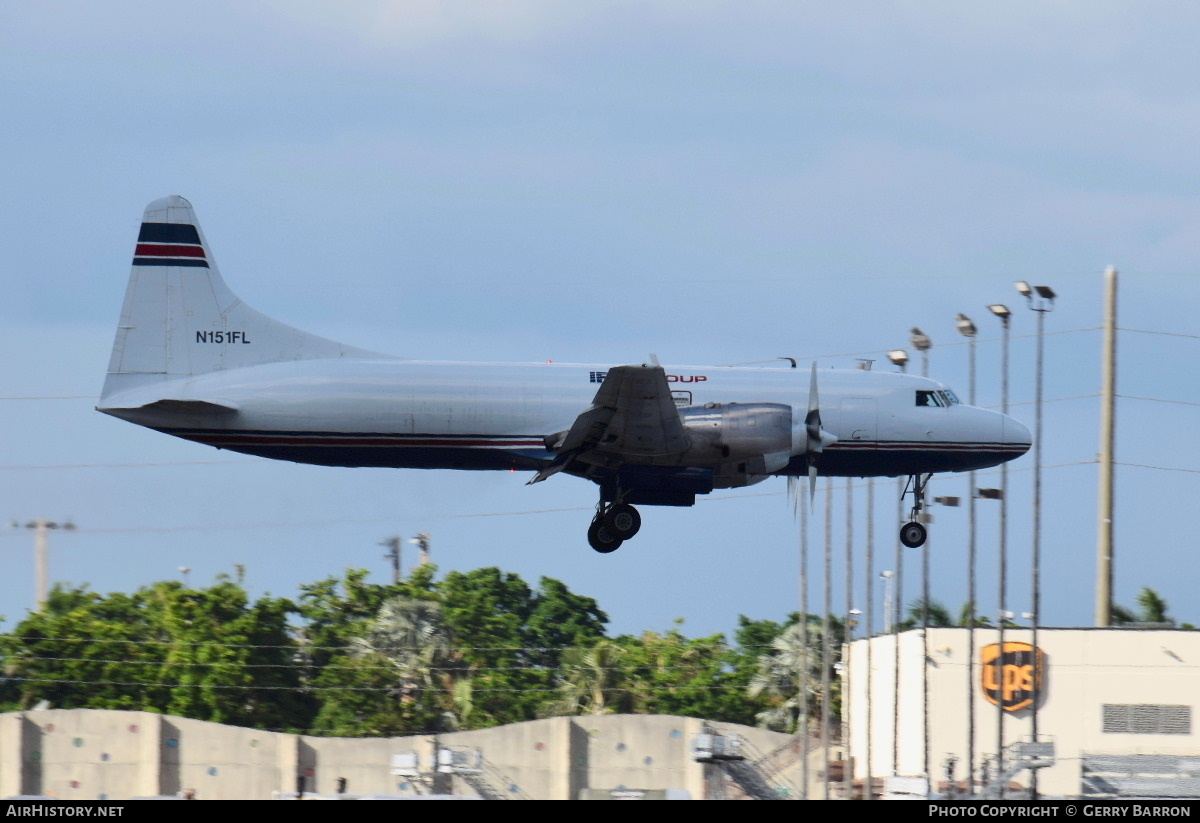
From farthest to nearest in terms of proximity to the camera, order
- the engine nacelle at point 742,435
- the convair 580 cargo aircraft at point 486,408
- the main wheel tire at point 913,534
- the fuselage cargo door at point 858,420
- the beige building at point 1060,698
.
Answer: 1. the beige building at point 1060,698
2. the main wheel tire at point 913,534
3. the fuselage cargo door at point 858,420
4. the convair 580 cargo aircraft at point 486,408
5. the engine nacelle at point 742,435

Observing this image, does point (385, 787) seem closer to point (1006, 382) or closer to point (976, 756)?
point (976, 756)

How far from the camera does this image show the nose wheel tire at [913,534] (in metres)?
36.1

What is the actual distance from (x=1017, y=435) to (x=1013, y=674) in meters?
20.9

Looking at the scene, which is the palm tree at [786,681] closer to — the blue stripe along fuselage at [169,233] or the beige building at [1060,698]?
the beige building at [1060,698]

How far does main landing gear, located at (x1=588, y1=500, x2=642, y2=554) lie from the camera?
33.3m

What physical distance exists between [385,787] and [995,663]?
846 inches

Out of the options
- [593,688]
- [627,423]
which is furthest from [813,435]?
[593,688]

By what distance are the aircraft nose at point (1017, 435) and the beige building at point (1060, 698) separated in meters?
17.6

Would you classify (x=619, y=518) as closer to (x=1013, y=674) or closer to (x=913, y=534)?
(x=913, y=534)

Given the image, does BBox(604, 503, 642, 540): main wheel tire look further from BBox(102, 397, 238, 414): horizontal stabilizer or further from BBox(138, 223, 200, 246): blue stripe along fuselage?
BBox(138, 223, 200, 246): blue stripe along fuselage

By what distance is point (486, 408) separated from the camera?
32500 millimetres

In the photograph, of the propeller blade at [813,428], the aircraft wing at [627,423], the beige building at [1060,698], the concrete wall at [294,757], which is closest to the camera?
the aircraft wing at [627,423]

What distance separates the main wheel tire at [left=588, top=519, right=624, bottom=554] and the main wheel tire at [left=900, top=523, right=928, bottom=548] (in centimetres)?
727

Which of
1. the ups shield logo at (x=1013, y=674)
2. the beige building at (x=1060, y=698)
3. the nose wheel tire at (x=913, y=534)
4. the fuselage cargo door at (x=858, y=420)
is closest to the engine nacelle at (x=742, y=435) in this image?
the fuselage cargo door at (x=858, y=420)
